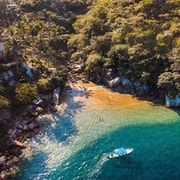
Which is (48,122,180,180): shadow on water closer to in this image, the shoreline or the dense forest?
the shoreline

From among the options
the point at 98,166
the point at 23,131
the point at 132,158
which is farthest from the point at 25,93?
the point at 132,158

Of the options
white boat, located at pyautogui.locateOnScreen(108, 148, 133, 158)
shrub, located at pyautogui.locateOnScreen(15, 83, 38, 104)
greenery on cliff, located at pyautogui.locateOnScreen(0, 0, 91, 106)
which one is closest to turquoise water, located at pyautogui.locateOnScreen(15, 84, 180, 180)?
white boat, located at pyautogui.locateOnScreen(108, 148, 133, 158)

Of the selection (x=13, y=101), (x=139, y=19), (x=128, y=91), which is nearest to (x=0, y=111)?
(x=13, y=101)

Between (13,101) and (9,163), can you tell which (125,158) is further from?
(13,101)

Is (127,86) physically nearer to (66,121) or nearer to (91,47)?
(91,47)

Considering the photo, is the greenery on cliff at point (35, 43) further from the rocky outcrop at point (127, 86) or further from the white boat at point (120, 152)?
the white boat at point (120, 152)

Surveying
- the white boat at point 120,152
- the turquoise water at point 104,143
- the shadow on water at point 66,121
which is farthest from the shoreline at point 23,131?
the white boat at point 120,152

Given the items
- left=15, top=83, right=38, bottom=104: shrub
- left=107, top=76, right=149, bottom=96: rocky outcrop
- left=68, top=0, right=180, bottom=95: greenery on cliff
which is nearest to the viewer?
left=15, top=83, right=38, bottom=104: shrub
